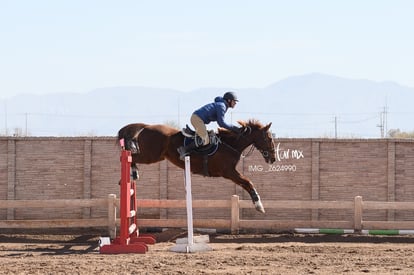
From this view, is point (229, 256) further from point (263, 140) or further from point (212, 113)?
point (263, 140)

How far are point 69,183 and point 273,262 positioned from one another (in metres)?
6.96

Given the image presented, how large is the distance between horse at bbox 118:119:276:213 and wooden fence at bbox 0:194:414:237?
1.17 meters

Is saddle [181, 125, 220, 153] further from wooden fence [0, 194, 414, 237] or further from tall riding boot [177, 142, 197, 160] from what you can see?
wooden fence [0, 194, 414, 237]

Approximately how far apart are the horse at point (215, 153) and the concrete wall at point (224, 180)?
225 cm

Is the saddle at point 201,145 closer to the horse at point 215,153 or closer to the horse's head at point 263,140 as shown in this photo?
the horse at point 215,153

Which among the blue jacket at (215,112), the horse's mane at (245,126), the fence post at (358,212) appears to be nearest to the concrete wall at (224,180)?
the fence post at (358,212)

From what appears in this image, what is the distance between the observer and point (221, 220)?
1725cm

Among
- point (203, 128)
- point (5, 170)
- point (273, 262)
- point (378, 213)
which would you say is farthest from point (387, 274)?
point (5, 170)

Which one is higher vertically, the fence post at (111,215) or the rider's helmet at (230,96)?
the rider's helmet at (230,96)

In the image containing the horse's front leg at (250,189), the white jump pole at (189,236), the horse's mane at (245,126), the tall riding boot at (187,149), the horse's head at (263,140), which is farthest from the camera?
the horse's mane at (245,126)

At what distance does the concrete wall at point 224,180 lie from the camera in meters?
18.4

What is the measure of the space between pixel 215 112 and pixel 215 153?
34.4 inches

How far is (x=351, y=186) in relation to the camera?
18438mm

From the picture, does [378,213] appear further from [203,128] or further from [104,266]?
[104,266]
